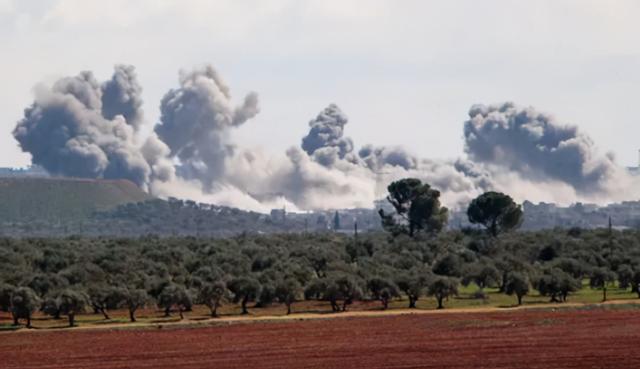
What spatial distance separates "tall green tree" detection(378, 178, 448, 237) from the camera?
181 metres

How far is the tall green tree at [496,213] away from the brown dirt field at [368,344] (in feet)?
261

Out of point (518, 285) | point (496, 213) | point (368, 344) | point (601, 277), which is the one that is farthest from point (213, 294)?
point (496, 213)

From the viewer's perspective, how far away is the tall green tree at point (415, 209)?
593 feet

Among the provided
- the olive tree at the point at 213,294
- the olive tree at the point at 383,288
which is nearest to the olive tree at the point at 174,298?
the olive tree at the point at 213,294

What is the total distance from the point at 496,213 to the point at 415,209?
10936mm

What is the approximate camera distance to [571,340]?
74.6m

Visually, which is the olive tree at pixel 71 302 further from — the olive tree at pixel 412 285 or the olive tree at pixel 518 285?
the olive tree at pixel 518 285

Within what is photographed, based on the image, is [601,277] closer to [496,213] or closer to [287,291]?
[287,291]

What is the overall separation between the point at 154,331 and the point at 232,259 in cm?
4789

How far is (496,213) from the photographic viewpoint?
581 feet

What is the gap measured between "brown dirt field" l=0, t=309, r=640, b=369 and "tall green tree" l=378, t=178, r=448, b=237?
274 ft

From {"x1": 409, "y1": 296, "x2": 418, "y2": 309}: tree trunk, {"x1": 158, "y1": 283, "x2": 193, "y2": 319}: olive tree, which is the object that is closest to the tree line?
{"x1": 158, "y1": 283, "x2": 193, "y2": 319}: olive tree

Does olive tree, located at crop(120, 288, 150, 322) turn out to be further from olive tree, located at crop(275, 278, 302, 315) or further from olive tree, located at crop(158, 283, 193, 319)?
olive tree, located at crop(275, 278, 302, 315)

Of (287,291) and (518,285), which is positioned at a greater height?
(518,285)
